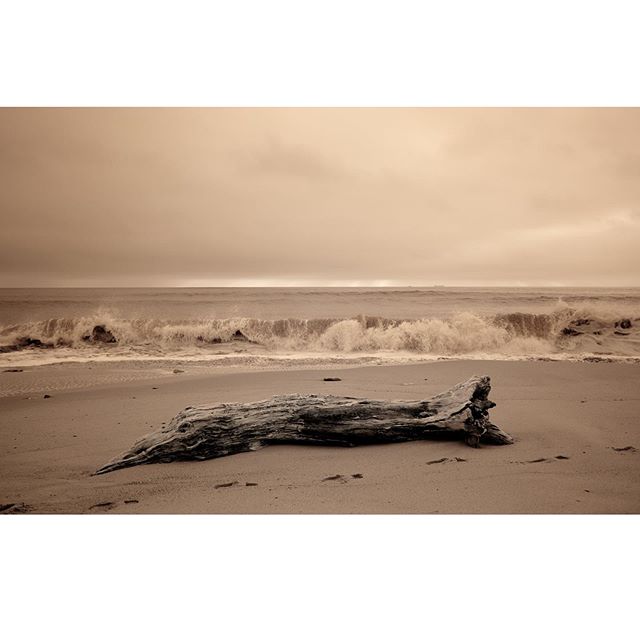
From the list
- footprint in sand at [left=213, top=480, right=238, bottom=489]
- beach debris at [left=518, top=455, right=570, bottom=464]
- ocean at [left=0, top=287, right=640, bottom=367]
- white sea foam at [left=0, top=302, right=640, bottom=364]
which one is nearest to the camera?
footprint in sand at [left=213, top=480, right=238, bottom=489]

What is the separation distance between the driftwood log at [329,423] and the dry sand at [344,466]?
0.08 metres

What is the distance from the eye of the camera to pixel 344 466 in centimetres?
296

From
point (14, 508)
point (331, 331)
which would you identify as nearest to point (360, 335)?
point (331, 331)

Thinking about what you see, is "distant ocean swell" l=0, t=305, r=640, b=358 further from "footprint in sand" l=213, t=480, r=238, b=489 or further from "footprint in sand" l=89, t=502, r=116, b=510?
"footprint in sand" l=89, t=502, r=116, b=510

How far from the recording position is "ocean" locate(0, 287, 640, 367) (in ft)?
23.4

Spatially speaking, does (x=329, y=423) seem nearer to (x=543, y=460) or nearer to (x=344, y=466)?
(x=344, y=466)

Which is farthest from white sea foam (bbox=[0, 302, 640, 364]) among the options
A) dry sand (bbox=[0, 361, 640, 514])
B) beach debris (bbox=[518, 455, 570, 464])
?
beach debris (bbox=[518, 455, 570, 464])

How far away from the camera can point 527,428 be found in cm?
361

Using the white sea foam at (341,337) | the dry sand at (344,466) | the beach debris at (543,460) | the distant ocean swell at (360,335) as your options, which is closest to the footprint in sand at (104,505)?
the dry sand at (344,466)

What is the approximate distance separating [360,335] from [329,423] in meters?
5.33

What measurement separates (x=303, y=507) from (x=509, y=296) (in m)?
7.56

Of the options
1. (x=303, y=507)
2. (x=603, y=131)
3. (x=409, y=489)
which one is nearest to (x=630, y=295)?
(x=603, y=131)

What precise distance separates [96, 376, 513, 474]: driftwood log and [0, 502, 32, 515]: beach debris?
593 millimetres

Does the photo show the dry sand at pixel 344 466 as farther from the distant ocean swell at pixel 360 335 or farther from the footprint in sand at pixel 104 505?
the distant ocean swell at pixel 360 335
